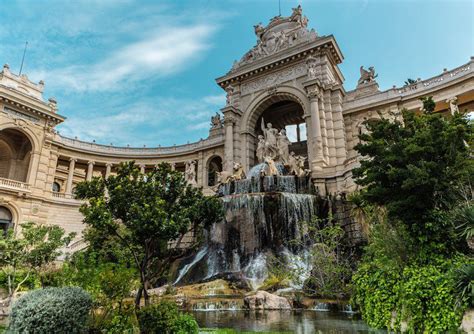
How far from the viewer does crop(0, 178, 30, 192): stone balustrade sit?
2885 centimetres

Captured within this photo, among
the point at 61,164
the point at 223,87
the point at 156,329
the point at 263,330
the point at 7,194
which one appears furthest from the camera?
the point at 61,164

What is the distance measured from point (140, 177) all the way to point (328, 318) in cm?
641

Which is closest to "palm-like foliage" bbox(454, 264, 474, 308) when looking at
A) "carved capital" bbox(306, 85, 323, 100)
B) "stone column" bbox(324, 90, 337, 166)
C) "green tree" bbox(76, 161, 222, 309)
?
"green tree" bbox(76, 161, 222, 309)

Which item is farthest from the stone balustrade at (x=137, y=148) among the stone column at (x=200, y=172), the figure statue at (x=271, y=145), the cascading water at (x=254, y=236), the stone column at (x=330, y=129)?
the cascading water at (x=254, y=236)

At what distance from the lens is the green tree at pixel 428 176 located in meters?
7.72

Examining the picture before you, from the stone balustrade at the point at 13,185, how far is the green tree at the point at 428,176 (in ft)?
102

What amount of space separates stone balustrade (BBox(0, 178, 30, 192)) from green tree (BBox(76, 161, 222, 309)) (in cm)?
2574

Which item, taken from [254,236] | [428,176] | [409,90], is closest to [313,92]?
[409,90]

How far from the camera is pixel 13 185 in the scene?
96.9 ft

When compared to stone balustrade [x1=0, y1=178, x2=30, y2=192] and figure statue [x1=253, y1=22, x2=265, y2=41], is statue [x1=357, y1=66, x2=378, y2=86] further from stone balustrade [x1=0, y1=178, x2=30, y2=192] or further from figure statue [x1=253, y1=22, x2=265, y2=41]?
stone balustrade [x1=0, y1=178, x2=30, y2=192]

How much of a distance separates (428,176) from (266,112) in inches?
1162

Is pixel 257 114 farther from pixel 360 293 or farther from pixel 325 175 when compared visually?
pixel 360 293

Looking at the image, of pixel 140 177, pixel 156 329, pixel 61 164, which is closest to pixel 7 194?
pixel 61 164

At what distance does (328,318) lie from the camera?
8.91 metres
